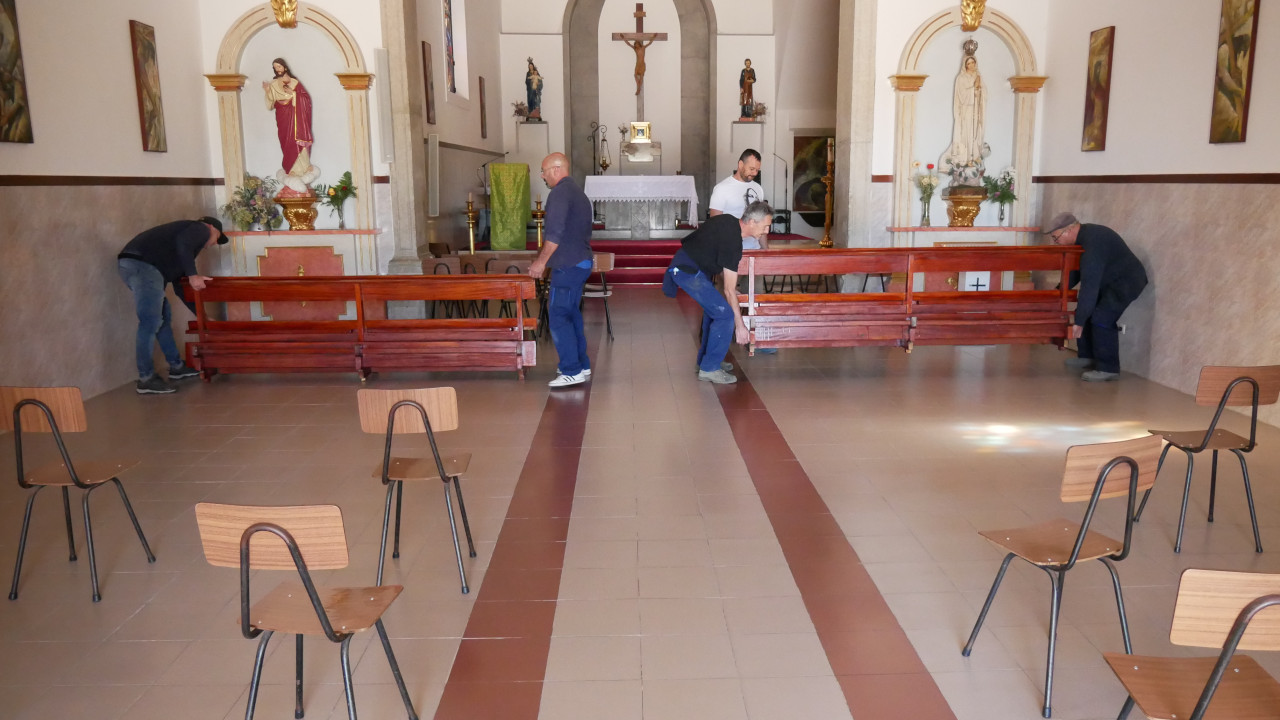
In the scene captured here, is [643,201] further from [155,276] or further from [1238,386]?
[1238,386]

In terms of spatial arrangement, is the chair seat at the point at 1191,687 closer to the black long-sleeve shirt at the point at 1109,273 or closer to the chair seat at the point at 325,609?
the chair seat at the point at 325,609

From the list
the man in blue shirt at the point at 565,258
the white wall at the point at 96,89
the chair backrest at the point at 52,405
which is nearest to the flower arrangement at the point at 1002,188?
the man in blue shirt at the point at 565,258

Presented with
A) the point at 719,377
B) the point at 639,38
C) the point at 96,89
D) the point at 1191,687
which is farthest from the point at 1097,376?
the point at 639,38

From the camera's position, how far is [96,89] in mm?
7215

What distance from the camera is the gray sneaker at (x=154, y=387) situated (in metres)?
7.10

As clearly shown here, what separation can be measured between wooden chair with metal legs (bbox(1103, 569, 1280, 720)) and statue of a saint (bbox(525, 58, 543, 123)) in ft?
47.8

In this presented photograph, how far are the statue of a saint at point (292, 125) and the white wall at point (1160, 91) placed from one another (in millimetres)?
7206

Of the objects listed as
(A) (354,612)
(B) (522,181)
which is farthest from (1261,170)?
(B) (522,181)

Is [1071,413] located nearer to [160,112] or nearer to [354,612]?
[354,612]

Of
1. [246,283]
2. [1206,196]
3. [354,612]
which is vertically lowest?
[354,612]

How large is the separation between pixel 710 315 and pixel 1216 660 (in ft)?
16.9

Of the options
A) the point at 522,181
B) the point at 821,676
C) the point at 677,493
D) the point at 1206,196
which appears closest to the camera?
the point at 821,676

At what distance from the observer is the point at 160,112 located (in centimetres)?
825

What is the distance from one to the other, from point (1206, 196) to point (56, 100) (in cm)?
815
